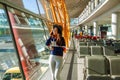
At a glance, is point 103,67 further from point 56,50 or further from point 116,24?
point 116,24

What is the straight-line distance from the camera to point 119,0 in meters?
18.3

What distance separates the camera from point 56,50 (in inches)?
240

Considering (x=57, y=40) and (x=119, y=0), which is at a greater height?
(x=119, y=0)

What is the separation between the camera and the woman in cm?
609

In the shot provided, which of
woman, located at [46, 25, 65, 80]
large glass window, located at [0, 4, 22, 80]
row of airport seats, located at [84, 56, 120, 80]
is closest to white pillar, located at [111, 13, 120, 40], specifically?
row of airport seats, located at [84, 56, 120, 80]

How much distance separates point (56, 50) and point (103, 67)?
4.75ft

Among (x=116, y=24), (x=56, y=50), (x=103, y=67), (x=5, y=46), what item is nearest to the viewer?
(x=5, y=46)

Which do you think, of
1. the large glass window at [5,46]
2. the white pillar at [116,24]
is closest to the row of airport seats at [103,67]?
the large glass window at [5,46]

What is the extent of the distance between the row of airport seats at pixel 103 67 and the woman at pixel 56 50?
31.9 inches

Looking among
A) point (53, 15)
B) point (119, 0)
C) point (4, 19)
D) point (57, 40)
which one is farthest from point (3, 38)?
point (119, 0)

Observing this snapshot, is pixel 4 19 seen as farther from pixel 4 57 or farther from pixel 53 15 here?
pixel 53 15

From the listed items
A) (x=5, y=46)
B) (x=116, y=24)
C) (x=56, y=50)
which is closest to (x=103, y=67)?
(x=56, y=50)

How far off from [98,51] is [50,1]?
4593 millimetres

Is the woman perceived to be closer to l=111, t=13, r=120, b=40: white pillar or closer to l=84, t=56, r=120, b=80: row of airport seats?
l=84, t=56, r=120, b=80: row of airport seats
